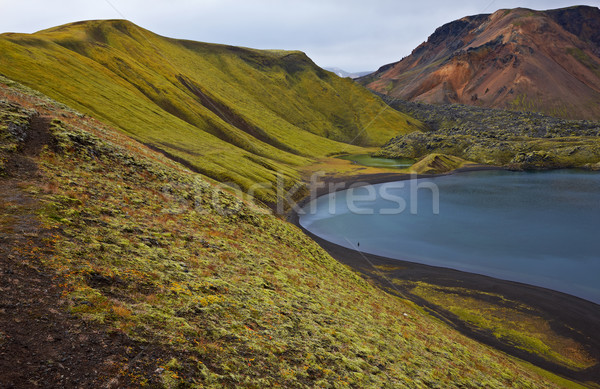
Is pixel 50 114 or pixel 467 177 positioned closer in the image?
pixel 50 114

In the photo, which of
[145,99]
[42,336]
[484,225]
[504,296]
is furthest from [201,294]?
[145,99]

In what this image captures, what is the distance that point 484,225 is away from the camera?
86562mm

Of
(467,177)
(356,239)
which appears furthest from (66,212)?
(467,177)

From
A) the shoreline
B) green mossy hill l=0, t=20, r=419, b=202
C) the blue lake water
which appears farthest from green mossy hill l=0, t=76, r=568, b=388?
green mossy hill l=0, t=20, r=419, b=202

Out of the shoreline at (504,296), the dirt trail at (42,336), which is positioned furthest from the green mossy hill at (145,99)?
the dirt trail at (42,336)

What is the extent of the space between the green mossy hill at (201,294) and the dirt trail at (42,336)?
366mm

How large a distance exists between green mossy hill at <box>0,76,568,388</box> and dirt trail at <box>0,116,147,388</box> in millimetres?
366

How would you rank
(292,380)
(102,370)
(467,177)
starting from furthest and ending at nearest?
(467,177), (292,380), (102,370)

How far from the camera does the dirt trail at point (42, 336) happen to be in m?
10.1

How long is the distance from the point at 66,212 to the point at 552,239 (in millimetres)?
95585

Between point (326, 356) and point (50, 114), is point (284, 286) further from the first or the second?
point (50, 114)

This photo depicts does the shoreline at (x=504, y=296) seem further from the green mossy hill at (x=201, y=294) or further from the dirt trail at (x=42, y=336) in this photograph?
the dirt trail at (x=42, y=336)

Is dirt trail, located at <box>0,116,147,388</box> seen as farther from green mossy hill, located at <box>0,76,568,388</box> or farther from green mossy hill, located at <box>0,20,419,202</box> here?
green mossy hill, located at <box>0,20,419,202</box>

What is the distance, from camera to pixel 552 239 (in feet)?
249
